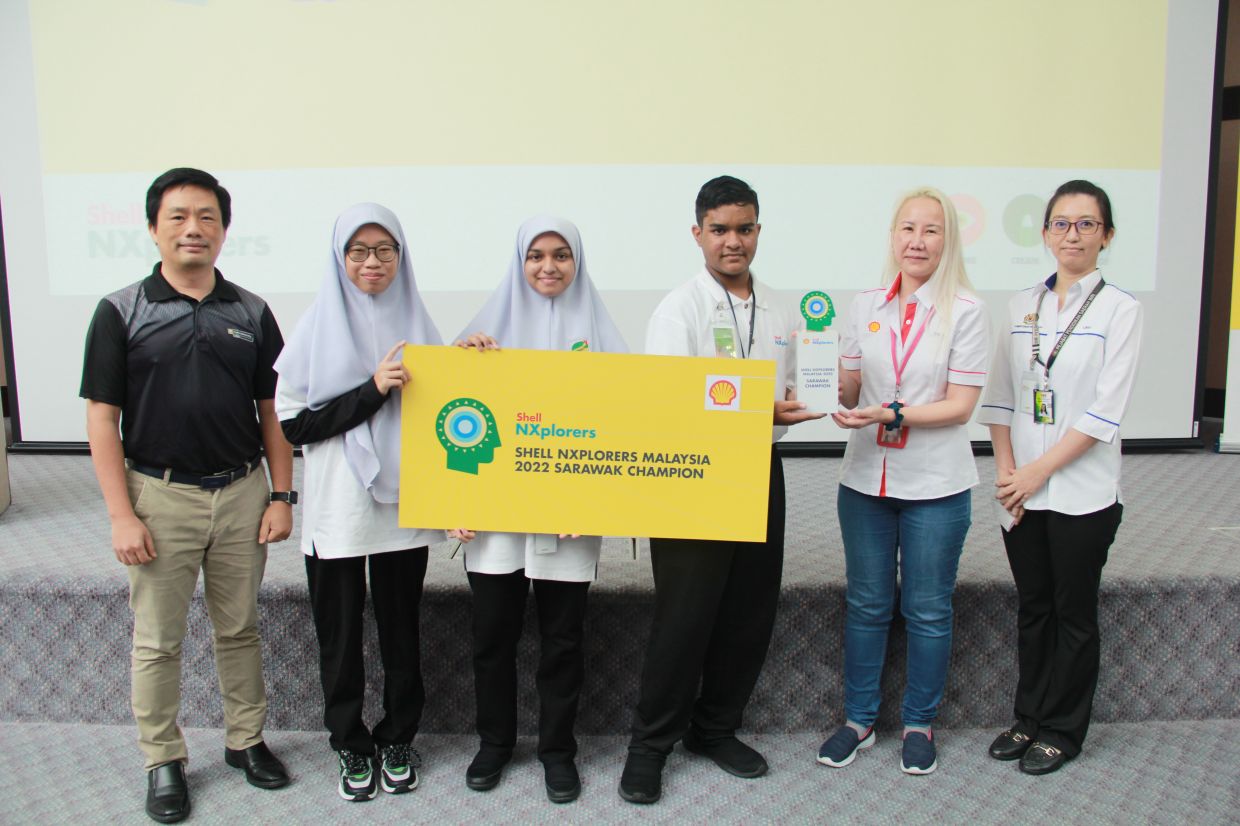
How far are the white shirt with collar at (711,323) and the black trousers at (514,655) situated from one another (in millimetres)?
600

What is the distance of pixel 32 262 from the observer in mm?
3855

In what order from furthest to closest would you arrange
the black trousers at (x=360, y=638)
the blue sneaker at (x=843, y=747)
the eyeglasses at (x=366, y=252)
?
the blue sneaker at (x=843, y=747) → the black trousers at (x=360, y=638) → the eyeglasses at (x=366, y=252)

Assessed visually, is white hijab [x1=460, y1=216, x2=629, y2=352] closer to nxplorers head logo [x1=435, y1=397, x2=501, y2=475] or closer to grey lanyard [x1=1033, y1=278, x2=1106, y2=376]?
nxplorers head logo [x1=435, y1=397, x2=501, y2=475]

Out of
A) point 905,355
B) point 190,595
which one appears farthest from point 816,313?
point 190,595

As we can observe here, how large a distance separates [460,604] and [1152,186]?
416 centimetres

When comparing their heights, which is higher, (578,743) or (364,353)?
(364,353)

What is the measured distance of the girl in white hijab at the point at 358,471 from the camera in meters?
1.60

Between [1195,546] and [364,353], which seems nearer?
[364,353]

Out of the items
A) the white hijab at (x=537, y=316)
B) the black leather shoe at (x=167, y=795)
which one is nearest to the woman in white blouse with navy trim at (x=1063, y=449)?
the white hijab at (x=537, y=316)

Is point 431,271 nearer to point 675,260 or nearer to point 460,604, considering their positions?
point 675,260

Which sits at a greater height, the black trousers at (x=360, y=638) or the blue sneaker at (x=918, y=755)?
the black trousers at (x=360, y=638)

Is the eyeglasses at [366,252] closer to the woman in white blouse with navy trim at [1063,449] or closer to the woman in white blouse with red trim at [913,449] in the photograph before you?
the woman in white blouse with red trim at [913,449]

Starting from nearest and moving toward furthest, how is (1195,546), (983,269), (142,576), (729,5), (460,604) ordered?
(142,576)
(460,604)
(1195,546)
(729,5)
(983,269)

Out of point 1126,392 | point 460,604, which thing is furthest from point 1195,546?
point 460,604
